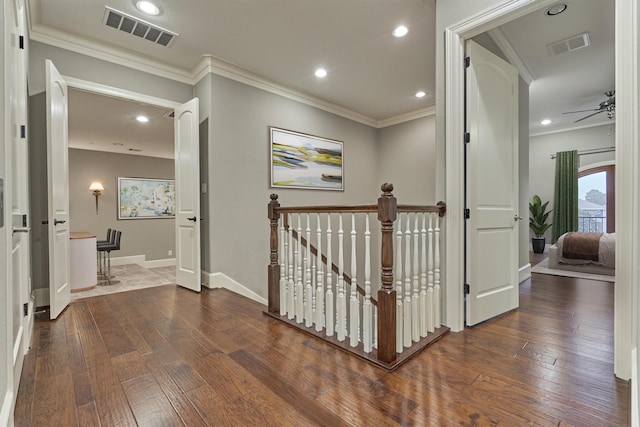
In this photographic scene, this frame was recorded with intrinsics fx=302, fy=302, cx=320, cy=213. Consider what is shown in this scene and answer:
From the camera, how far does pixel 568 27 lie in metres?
2.94

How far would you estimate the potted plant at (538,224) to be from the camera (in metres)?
6.50

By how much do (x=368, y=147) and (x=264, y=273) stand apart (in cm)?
315

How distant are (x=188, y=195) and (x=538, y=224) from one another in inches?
276

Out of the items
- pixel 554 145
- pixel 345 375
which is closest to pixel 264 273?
pixel 345 375

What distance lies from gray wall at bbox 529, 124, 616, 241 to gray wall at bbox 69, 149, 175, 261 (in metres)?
8.71

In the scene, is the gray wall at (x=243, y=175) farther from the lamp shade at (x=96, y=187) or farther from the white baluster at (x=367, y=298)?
the lamp shade at (x=96, y=187)

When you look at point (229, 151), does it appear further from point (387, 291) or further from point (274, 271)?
point (387, 291)

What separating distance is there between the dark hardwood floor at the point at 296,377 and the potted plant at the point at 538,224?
4591 millimetres

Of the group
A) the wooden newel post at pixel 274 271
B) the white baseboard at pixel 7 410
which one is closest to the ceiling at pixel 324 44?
the wooden newel post at pixel 274 271

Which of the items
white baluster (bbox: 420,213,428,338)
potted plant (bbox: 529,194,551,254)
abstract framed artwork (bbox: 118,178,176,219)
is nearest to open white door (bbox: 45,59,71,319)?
white baluster (bbox: 420,213,428,338)

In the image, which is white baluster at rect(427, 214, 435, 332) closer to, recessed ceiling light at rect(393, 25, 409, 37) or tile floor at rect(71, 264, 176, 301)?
recessed ceiling light at rect(393, 25, 409, 37)

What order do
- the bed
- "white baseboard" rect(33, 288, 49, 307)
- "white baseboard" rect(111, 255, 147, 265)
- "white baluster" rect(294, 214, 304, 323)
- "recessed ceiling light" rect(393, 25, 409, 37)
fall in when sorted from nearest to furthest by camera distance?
1. "white baluster" rect(294, 214, 304, 323)
2. "white baseboard" rect(33, 288, 49, 307)
3. "recessed ceiling light" rect(393, 25, 409, 37)
4. the bed
5. "white baseboard" rect(111, 255, 147, 265)

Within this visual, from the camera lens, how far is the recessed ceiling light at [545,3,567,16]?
2.62 metres

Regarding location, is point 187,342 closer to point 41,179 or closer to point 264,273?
point 264,273
